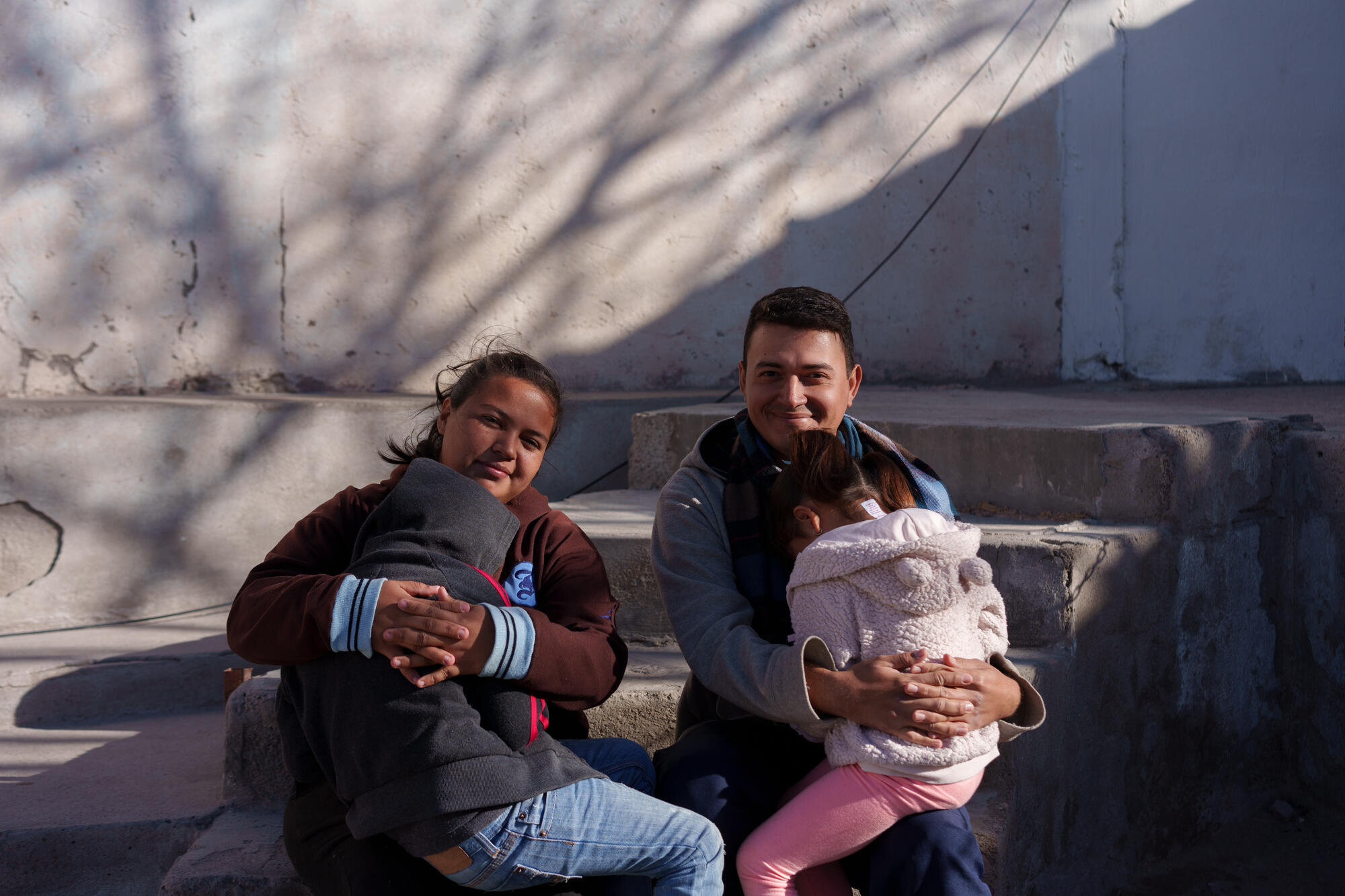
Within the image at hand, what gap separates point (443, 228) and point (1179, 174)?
12.4 feet

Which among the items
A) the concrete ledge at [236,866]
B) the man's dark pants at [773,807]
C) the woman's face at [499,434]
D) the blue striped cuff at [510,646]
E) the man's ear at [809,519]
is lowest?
the concrete ledge at [236,866]

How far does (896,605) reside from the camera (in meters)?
1.65

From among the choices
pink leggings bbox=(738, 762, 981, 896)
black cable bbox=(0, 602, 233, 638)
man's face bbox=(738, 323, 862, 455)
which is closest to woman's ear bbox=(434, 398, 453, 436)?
man's face bbox=(738, 323, 862, 455)

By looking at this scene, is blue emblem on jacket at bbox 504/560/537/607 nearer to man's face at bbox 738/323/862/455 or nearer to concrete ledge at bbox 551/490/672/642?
man's face at bbox 738/323/862/455

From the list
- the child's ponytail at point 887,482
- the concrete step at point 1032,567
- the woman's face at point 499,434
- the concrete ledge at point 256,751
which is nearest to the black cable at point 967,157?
the concrete step at point 1032,567

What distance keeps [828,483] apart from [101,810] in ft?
5.78

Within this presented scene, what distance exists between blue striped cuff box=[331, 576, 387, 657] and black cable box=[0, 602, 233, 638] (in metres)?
2.33

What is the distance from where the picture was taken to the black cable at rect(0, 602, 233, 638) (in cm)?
332

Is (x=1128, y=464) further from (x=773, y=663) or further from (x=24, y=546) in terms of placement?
(x=24, y=546)

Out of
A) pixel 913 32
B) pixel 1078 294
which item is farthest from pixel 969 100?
pixel 1078 294

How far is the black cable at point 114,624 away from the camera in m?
3.32

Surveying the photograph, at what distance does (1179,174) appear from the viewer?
5453 mm

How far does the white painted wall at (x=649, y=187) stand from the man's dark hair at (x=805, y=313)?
2417 mm

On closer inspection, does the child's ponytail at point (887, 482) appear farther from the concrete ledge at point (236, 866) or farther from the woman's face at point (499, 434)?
the concrete ledge at point (236, 866)
